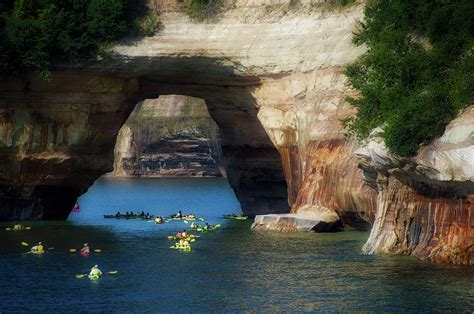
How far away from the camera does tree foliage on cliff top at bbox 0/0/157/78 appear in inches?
2820

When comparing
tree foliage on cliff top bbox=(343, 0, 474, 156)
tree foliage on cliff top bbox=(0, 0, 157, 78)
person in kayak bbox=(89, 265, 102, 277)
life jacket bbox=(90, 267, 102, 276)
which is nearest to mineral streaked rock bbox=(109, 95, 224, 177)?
tree foliage on cliff top bbox=(0, 0, 157, 78)

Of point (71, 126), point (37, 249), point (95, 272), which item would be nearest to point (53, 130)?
point (71, 126)

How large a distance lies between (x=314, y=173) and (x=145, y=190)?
3214 inches

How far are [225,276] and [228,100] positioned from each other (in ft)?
96.8

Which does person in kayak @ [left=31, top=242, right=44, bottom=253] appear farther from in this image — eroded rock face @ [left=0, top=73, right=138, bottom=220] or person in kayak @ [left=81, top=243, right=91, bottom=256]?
eroded rock face @ [left=0, top=73, right=138, bottom=220]

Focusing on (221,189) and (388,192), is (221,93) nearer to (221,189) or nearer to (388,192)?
(388,192)

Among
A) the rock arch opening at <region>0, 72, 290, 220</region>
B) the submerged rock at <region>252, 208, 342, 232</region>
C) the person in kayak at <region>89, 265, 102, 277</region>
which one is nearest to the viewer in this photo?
the person in kayak at <region>89, 265, 102, 277</region>

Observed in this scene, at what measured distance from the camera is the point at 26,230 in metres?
70.8

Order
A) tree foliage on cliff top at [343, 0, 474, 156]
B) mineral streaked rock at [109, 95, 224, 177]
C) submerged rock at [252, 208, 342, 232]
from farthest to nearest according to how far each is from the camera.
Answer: mineral streaked rock at [109, 95, 224, 177] < submerged rock at [252, 208, 342, 232] < tree foliage on cliff top at [343, 0, 474, 156]

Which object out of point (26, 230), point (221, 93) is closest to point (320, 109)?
point (221, 93)

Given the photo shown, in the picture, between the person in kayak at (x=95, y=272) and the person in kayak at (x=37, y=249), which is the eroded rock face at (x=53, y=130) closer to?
the person in kayak at (x=37, y=249)

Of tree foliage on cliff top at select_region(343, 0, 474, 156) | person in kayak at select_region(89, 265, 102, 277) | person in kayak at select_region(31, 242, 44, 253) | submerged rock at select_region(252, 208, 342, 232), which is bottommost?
person in kayak at select_region(31, 242, 44, 253)

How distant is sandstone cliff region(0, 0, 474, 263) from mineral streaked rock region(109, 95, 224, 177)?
73333 millimetres

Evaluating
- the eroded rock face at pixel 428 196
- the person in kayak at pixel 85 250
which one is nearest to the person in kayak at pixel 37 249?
the person in kayak at pixel 85 250
